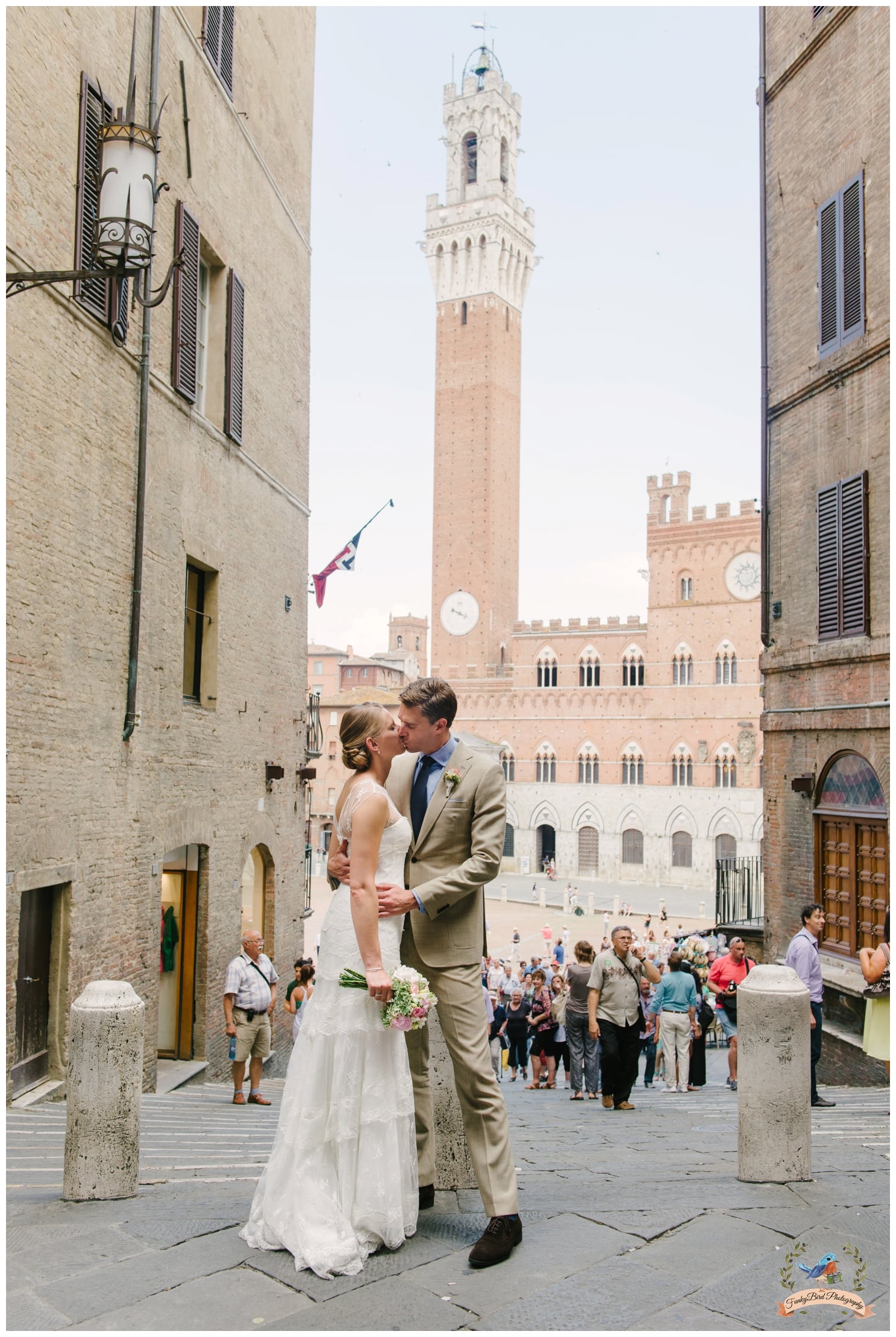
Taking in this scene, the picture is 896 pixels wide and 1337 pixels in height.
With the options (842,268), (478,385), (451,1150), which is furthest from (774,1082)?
(478,385)

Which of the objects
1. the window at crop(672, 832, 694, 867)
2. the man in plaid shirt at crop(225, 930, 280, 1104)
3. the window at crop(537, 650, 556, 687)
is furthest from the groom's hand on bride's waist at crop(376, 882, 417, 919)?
the window at crop(537, 650, 556, 687)

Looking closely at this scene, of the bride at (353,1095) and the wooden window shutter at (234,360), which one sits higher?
the wooden window shutter at (234,360)

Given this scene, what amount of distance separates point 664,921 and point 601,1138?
3291 centimetres

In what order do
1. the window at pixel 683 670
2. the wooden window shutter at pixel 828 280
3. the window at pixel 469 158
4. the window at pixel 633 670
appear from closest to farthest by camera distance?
the wooden window shutter at pixel 828 280 < the window at pixel 683 670 < the window at pixel 633 670 < the window at pixel 469 158

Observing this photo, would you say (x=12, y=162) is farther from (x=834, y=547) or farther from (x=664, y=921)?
(x=664, y=921)

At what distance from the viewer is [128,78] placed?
8.89 meters

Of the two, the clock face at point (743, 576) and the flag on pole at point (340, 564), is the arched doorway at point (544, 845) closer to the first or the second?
the clock face at point (743, 576)

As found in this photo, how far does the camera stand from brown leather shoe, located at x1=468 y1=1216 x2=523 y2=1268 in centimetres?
335

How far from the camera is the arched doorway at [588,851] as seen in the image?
54000mm

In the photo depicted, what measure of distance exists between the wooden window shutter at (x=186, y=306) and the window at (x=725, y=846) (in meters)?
43.5

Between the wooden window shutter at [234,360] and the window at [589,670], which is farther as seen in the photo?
the window at [589,670]

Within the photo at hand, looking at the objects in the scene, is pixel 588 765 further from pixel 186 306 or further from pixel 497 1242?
pixel 497 1242

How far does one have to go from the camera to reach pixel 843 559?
12250 millimetres

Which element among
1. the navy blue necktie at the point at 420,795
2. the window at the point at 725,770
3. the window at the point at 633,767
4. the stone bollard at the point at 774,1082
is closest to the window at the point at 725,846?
the window at the point at 725,770
